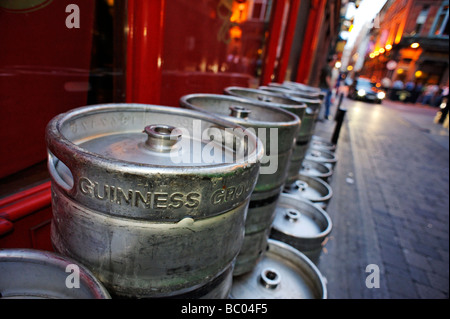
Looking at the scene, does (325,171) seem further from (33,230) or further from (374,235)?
(33,230)

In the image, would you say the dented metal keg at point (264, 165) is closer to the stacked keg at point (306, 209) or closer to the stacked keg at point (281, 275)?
the stacked keg at point (281, 275)

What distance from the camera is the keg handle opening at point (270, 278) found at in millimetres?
1851

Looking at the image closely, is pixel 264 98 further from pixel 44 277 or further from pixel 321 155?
pixel 321 155

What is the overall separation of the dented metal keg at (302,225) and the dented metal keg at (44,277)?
1.78 m

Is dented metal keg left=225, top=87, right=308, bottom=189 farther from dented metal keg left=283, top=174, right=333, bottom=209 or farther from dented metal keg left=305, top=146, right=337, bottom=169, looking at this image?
dented metal keg left=305, top=146, right=337, bottom=169

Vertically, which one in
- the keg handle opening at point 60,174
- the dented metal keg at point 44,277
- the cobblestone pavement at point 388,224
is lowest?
the cobblestone pavement at point 388,224

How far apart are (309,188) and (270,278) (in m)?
1.79

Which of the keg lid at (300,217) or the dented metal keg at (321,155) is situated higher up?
the dented metal keg at (321,155)

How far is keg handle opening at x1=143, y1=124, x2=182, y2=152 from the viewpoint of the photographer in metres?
0.90

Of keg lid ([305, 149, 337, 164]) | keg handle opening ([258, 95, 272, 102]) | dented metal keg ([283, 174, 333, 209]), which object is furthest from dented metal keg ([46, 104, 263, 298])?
keg lid ([305, 149, 337, 164])

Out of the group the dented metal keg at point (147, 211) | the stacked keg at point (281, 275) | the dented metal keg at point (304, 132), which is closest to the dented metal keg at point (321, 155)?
the dented metal keg at point (304, 132)

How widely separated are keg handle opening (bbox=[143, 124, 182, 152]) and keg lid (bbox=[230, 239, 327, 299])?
132 centimetres

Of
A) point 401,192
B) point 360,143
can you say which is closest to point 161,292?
point 401,192

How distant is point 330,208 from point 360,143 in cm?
525
